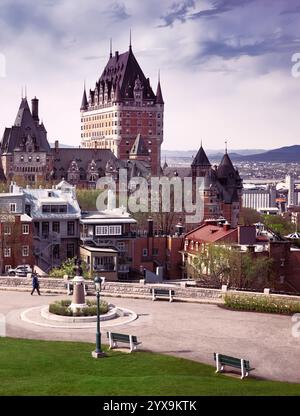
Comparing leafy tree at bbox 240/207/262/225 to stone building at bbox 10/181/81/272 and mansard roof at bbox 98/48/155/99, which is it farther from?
stone building at bbox 10/181/81/272

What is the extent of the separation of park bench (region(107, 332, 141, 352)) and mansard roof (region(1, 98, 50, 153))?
251 ft

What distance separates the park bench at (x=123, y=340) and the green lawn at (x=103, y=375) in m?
0.53

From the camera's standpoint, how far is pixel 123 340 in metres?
22.5

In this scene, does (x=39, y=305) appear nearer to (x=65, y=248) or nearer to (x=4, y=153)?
(x=65, y=248)

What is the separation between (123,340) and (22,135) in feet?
256

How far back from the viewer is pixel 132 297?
1236 inches

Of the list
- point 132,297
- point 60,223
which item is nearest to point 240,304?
point 132,297

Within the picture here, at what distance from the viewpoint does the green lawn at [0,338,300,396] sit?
17000 mm

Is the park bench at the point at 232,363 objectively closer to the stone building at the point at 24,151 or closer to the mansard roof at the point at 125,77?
the stone building at the point at 24,151

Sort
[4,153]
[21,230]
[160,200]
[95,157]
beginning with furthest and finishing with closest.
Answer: [95,157] < [4,153] < [160,200] < [21,230]

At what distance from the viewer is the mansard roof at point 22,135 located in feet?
317

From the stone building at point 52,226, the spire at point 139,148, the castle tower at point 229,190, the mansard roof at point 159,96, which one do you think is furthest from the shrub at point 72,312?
the mansard roof at point 159,96

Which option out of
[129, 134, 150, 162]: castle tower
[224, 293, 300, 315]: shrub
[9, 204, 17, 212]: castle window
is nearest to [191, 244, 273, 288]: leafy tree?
[224, 293, 300, 315]: shrub
